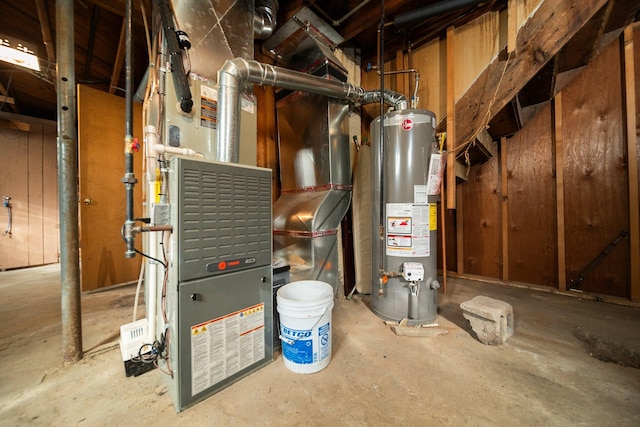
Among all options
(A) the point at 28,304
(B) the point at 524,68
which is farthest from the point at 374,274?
(A) the point at 28,304

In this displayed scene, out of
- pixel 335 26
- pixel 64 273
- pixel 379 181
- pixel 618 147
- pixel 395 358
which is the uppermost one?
pixel 335 26

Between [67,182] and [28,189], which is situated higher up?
[28,189]

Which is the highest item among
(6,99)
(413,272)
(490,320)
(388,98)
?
(6,99)

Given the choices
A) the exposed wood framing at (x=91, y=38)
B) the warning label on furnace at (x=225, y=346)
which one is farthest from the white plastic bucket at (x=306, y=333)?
the exposed wood framing at (x=91, y=38)

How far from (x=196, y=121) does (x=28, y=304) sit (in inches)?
93.2

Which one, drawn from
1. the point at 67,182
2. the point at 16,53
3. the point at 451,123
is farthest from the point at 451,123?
the point at 16,53

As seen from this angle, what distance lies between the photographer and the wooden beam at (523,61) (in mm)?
1473

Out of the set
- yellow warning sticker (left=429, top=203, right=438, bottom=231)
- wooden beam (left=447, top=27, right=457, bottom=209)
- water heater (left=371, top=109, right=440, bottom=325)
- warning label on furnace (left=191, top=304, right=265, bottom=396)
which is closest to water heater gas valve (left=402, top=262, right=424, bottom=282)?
water heater (left=371, top=109, right=440, bottom=325)

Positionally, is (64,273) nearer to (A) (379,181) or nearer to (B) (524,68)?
(A) (379,181)

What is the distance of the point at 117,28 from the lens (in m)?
2.23

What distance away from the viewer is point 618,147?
1999mm

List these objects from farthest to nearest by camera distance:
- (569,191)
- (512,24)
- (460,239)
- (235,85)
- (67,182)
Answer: (460,239) < (569,191) < (512,24) < (235,85) < (67,182)

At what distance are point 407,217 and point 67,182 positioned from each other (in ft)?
6.61

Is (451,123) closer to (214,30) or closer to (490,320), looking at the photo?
(490,320)
